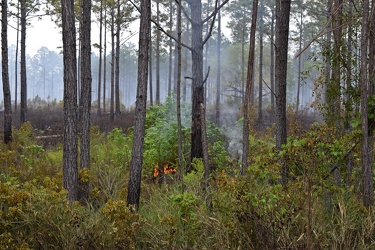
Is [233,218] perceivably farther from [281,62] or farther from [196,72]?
[196,72]

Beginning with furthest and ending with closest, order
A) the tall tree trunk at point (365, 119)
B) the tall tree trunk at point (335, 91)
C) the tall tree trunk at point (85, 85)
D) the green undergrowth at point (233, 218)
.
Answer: the tall tree trunk at point (85, 85) → the tall tree trunk at point (335, 91) → the tall tree trunk at point (365, 119) → the green undergrowth at point (233, 218)

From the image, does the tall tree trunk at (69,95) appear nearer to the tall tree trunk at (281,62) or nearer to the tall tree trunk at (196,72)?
the tall tree trunk at (281,62)

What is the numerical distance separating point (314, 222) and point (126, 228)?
2.03 metres

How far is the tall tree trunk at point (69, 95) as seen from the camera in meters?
4.95

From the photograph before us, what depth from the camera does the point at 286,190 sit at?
4457 millimetres

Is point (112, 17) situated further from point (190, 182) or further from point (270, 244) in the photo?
point (270, 244)

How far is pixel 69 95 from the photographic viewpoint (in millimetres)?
4984

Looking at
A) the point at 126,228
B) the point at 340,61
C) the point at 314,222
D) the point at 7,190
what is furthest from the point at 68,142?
the point at 340,61

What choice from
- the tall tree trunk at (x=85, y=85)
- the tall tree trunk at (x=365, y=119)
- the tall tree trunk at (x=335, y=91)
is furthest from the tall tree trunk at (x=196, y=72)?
the tall tree trunk at (x=365, y=119)

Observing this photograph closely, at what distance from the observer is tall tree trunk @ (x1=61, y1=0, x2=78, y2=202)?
4953mm

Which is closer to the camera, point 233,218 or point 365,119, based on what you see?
point 365,119

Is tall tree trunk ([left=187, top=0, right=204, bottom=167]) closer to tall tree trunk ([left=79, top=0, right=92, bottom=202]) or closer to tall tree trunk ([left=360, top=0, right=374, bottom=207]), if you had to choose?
tall tree trunk ([left=79, top=0, right=92, bottom=202])

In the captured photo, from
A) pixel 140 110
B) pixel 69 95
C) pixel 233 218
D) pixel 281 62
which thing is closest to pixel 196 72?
pixel 281 62

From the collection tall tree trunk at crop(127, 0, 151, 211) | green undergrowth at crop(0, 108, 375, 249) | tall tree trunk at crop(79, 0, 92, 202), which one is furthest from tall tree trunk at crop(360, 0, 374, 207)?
tall tree trunk at crop(79, 0, 92, 202)
